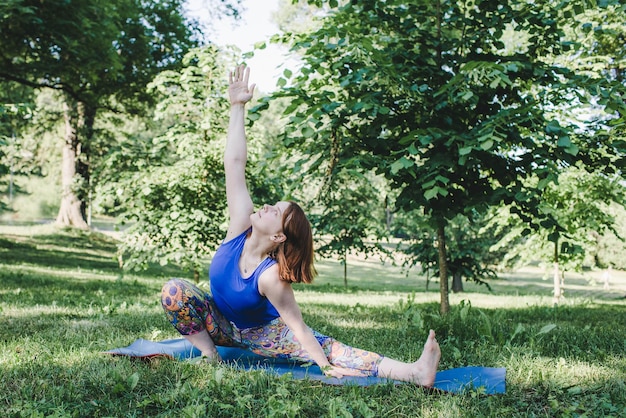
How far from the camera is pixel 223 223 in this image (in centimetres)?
773

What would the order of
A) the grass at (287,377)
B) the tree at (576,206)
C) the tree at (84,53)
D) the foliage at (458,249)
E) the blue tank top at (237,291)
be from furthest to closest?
the foliage at (458,249)
the tree at (84,53)
the tree at (576,206)
the blue tank top at (237,291)
the grass at (287,377)

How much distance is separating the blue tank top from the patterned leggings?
0.06 meters

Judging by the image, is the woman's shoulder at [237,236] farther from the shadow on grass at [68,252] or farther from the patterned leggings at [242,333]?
the shadow on grass at [68,252]

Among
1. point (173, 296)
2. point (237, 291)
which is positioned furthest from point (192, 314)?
point (237, 291)

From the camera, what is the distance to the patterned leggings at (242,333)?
10.1 feet

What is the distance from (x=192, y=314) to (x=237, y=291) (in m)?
0.30

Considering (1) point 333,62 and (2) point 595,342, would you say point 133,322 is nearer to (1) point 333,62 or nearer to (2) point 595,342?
(1) point 333,62

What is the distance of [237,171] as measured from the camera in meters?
3.47

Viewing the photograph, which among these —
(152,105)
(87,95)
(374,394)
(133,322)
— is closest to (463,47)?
(374,394)

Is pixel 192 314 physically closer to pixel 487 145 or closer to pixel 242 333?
pixel 242 333

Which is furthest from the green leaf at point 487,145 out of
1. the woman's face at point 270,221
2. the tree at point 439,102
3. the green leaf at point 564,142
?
the woman's face at point 270,221

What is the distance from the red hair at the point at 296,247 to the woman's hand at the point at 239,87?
94 cm

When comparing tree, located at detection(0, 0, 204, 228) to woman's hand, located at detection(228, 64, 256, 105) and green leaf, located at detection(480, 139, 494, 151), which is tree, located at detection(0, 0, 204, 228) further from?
green leaf, located at detection(480, 139, 494, 151)

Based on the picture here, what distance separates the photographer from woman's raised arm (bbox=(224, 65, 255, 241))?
3.39 meters
